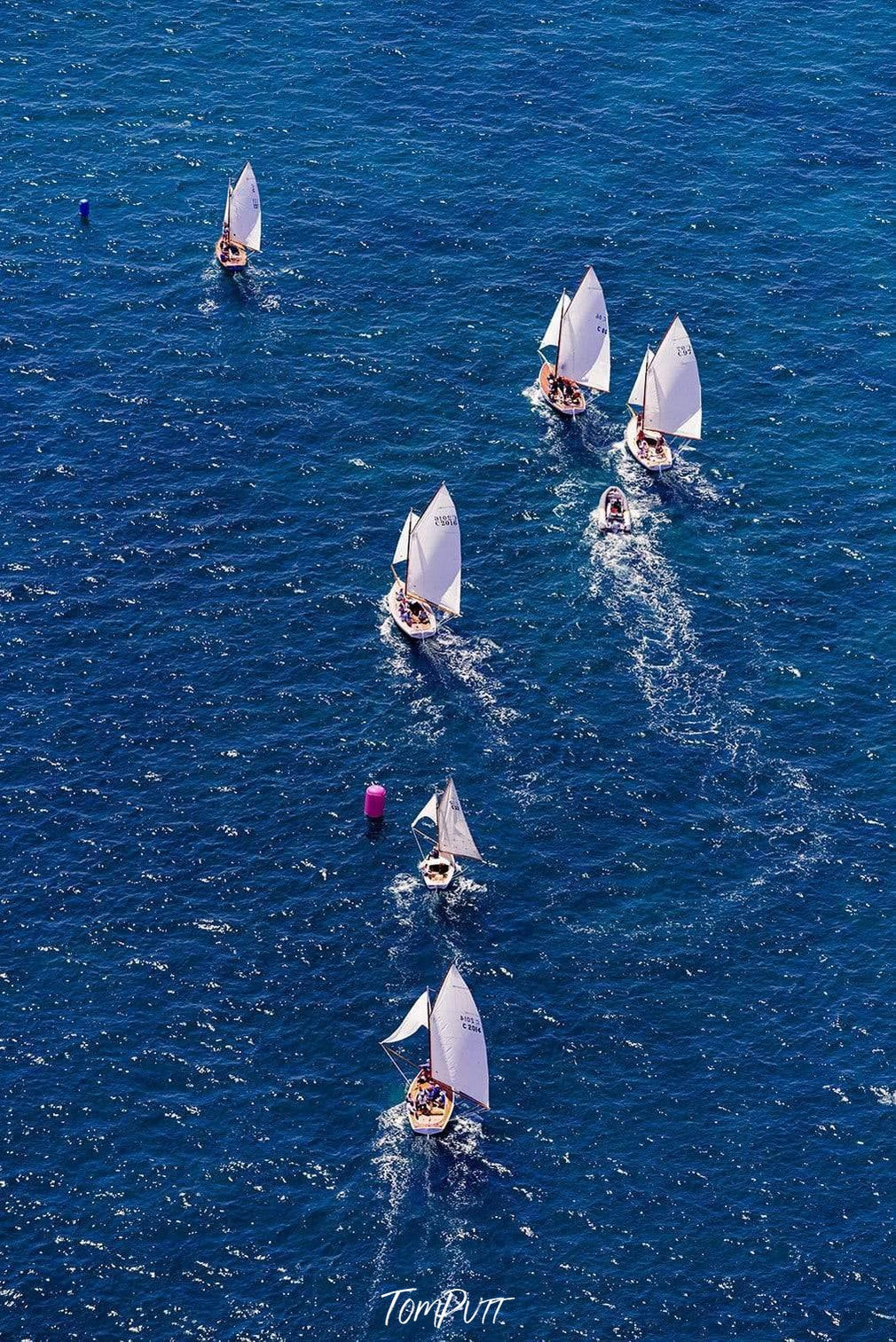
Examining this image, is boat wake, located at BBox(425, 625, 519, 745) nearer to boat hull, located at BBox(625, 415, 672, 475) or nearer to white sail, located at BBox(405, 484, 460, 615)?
white sail, located at BBox(405, 484, 460, 615)

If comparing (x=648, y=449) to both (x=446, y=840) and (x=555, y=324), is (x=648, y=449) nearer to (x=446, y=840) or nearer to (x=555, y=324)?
(x=555, y=324)

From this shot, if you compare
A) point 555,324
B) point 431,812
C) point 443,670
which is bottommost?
point 431,812

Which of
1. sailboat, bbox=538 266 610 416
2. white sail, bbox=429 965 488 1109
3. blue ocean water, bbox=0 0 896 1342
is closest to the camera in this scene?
blue ocean water, bbox=0 0 896 1342

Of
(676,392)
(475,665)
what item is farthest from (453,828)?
(676,392)

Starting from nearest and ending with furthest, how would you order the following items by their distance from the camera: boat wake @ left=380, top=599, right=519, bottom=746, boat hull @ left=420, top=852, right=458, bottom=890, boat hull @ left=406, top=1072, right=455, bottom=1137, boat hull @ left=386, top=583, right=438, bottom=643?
boat hull @ left=406, top=1072, right=455, bottom=1137, boat hull @ left=420, top=852, right=458, bottom=890, boat wake @ left=380, top=599, right=519, bottom=746, boat hull @ left=386, top=583, right=438, bottom=643

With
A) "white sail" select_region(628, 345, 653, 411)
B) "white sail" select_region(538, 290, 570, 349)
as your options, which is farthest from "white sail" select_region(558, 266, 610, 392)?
"white sail" select_region(628, 345, 653, 411)

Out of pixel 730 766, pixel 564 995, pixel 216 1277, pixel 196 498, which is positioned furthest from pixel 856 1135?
pixel 196 498

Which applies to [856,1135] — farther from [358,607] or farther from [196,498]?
[196,498]
